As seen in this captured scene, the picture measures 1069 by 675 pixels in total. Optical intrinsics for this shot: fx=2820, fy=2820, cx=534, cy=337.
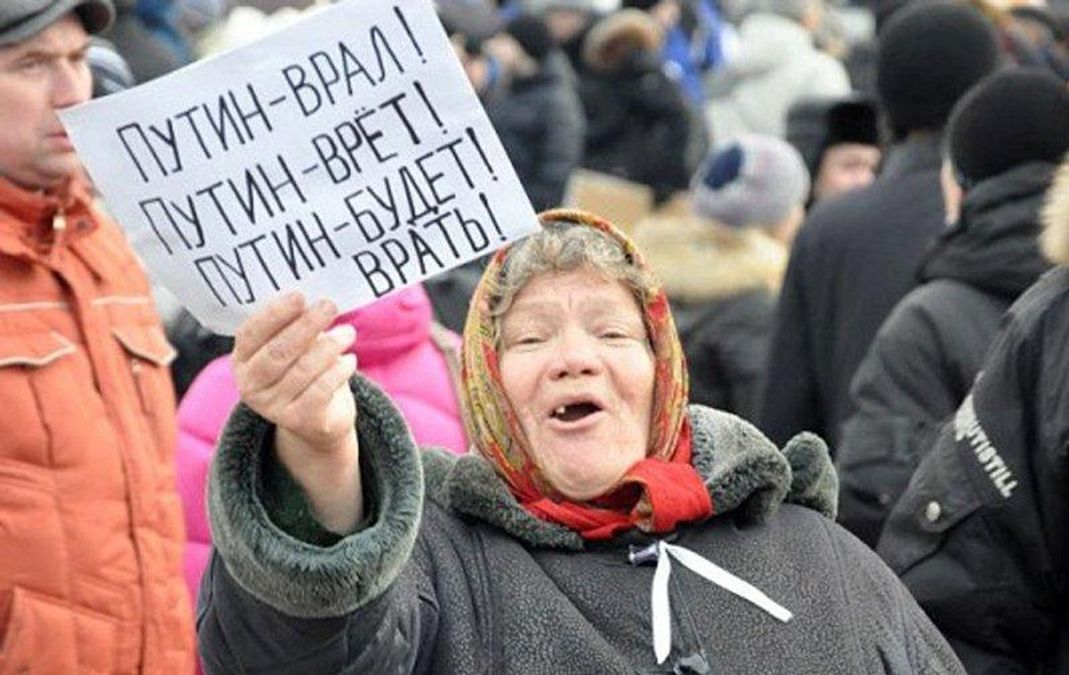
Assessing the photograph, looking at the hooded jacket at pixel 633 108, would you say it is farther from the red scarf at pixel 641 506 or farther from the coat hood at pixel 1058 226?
the red scarf at pixel 641 506

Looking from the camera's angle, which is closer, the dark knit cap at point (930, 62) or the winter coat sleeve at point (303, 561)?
the winter coat sleeve at point (303, 561)

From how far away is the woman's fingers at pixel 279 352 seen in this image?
128 inches

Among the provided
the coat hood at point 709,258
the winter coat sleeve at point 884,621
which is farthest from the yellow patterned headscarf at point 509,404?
the coat hood at point 709,258

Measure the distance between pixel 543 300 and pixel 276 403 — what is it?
76cm

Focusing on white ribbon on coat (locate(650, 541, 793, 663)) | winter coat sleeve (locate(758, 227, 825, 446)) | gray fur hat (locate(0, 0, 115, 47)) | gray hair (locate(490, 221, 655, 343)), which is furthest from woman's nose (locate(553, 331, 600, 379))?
winter coat sleeve (locate(758, 227, 825, 446))

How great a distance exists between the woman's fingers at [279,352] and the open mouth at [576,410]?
2.23 feet

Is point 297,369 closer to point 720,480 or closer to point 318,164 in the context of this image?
point 318,164

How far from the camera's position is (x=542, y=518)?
380cm

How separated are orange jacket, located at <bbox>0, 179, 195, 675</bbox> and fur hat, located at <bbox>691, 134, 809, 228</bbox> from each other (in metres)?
3.59

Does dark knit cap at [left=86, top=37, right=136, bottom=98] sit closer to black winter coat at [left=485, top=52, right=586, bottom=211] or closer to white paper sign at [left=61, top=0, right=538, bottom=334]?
white paper sign at [left=61, top=0, right=538, bottom=334]

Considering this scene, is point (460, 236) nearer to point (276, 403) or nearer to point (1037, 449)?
point (276, 403)

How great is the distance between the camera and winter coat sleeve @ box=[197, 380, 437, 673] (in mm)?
3326

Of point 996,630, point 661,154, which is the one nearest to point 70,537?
point 996,630

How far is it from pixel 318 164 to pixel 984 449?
1741 mm
